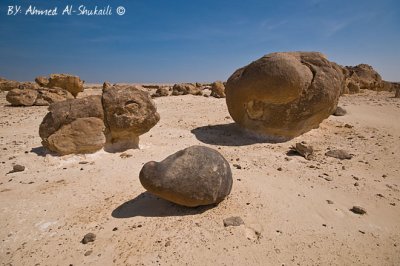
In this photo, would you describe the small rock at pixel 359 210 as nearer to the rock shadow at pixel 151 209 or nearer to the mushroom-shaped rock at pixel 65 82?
the rock shadow at pixel 151 209

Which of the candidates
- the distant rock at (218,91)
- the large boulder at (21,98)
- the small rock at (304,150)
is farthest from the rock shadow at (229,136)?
the large boulder at (21,98)

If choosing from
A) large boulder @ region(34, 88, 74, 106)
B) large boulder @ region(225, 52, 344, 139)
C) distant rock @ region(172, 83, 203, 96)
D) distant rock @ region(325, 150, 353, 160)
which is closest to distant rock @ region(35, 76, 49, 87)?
large boulder @ region(34, 88, 74, 106)

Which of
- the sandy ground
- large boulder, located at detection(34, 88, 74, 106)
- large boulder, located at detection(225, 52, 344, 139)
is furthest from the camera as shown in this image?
large boulder, located at detection(34, 88, 74, 106)

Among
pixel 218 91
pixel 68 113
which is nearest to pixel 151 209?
pixel 68 113

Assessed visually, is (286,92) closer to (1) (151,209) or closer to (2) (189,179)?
(2) (189,179)

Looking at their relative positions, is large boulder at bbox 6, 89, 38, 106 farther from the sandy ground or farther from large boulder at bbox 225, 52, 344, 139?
large boulder at bbox 225, 52, 344, 139

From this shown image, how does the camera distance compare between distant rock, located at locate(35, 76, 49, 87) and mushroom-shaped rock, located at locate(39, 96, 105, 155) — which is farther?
distant rock, located at locate(35, 76, 49, 87)

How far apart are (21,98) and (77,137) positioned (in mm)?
7814

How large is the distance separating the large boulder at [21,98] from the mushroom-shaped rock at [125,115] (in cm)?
750

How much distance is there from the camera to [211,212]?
3562 mm

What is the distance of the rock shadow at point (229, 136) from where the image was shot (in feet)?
22.3

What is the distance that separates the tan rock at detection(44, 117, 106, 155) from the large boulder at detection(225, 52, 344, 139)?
3479 millimetres

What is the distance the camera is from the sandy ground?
9.41 ft

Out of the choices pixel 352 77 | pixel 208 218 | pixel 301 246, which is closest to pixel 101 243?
pixel 208 218
